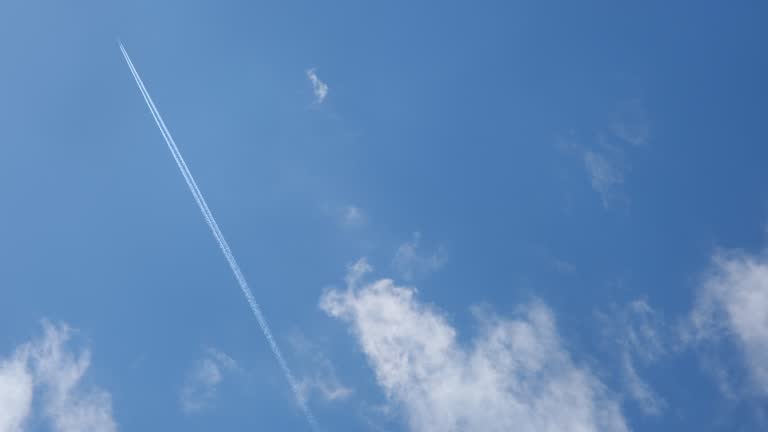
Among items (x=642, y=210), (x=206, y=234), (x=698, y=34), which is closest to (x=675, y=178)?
(x=642, y=210)

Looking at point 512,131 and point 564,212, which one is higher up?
point 512,131

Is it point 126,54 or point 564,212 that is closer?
Answer: point 564,212

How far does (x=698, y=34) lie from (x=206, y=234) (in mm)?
112516

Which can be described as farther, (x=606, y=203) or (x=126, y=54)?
(x=126, y=54)

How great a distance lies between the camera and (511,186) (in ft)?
414

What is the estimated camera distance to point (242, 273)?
411 feet

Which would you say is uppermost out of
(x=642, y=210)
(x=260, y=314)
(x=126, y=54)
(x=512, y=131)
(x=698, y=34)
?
(x=698, y=34)

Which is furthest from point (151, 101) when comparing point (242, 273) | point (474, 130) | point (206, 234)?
point (474, 130)

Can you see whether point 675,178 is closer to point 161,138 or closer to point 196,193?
point 196,193

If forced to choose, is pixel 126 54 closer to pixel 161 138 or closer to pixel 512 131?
pixel 161 138

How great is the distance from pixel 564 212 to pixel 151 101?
90099mm

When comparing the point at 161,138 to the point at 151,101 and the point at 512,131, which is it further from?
the point at 512,131

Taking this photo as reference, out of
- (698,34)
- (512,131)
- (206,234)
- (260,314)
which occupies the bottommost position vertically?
(260,314)

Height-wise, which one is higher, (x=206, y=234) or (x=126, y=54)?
(x=126, y=54)
